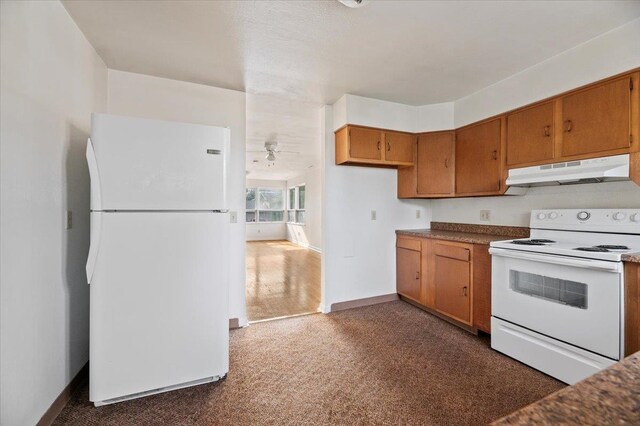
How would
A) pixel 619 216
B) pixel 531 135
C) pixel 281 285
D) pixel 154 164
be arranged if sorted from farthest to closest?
pixel 281 285 → pixel 531 135 → pixel 619 216 → pixel 154 164

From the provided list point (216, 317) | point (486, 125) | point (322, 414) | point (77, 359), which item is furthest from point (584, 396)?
point (486, 125)

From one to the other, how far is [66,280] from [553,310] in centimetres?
318

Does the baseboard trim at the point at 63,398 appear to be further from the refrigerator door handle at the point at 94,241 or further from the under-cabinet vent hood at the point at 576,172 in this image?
the under-cabinet vent hood at the point at 576,172

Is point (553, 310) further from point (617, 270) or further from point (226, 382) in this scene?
point (226, 382)

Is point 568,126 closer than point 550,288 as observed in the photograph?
No

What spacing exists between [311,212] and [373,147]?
5.02 m

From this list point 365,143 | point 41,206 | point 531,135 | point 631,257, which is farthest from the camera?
point 365,143

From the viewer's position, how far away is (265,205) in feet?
34.2

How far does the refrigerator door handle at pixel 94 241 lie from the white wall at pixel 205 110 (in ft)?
4.15

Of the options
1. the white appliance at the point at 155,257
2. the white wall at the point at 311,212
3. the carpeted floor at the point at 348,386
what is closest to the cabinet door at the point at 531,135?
the carpeted floor at the point at 348,386

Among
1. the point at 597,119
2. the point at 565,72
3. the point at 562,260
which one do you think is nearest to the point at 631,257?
the point at 562,260

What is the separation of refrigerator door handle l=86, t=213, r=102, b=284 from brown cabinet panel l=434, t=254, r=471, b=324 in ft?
9.39

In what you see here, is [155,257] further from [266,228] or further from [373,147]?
[266,228]

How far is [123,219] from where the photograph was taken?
170 centimetres
